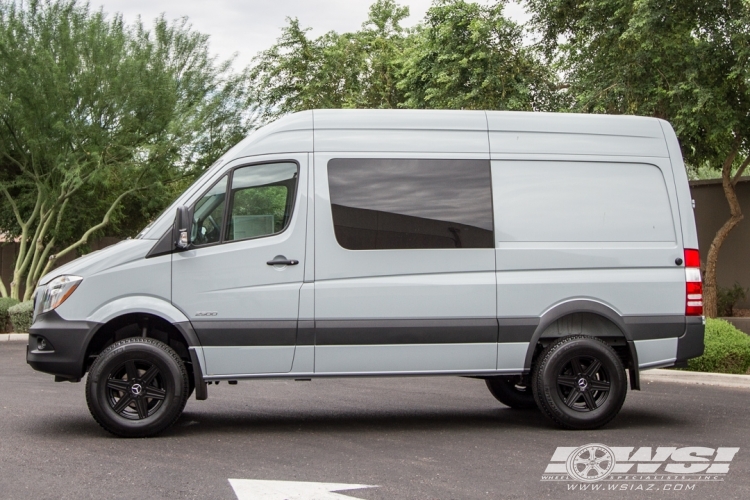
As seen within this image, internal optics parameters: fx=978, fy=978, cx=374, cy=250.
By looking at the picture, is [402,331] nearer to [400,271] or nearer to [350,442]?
[400,271]

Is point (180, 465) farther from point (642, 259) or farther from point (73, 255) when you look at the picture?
point (73, 255)

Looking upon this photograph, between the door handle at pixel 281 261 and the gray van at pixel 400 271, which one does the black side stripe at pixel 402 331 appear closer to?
the gray van at pixel 400 271

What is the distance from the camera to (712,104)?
15836 mm

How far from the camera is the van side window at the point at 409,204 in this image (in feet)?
27.0

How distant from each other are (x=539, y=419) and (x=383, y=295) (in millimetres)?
2130

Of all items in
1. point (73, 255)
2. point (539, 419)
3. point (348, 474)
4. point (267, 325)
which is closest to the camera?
point (348, 474)

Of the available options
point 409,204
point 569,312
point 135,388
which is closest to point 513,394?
point 569,312

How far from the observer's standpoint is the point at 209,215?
820cm

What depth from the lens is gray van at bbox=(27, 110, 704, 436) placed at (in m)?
8.01

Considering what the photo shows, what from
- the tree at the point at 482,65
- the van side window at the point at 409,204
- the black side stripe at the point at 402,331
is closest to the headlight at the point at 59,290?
the black side stripe at the point at 402,331

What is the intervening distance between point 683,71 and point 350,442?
1115 centimetres

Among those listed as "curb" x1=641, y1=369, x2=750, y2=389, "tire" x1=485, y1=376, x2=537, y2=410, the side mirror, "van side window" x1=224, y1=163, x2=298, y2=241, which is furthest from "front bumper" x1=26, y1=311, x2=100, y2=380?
"curb" x1=641, y1=369, x2=750, y2=389

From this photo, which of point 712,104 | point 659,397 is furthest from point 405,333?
point 712,104

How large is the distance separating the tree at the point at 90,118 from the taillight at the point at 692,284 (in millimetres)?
14835
